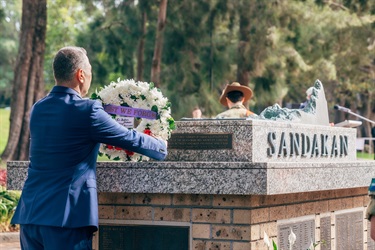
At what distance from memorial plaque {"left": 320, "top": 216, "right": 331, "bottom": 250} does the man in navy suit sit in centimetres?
337

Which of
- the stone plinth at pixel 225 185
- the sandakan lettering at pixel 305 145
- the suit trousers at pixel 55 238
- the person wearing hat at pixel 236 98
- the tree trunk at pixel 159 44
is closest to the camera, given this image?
the suit trousers at pixel 55 238

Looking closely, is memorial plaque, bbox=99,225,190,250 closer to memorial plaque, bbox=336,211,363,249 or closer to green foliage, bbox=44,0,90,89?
memorial plaque, bbox=336,211,363,249

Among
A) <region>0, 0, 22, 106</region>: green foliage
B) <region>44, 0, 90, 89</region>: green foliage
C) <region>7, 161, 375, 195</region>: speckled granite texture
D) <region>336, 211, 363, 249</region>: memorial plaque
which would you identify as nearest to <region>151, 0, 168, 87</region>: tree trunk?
<region>336, 211, 363, 249</region>: memorial plaque

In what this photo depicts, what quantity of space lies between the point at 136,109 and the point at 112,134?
1320mm

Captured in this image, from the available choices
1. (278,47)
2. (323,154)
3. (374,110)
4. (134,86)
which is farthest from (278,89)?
(374,110)

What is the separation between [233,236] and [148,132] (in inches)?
41.3

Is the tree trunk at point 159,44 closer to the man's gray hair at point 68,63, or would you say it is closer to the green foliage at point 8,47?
the man's gray hair at point 68,63

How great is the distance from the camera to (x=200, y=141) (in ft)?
25.0

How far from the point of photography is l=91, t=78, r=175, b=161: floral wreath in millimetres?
7066

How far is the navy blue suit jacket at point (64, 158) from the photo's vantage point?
5547 mm

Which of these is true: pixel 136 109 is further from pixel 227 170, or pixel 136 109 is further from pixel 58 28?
pixel 58 28

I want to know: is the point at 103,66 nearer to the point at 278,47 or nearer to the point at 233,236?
the point at 278,47

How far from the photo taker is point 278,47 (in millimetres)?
31797

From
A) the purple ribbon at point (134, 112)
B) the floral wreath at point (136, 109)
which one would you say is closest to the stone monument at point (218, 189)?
the floral wreath at point (136, 109)
